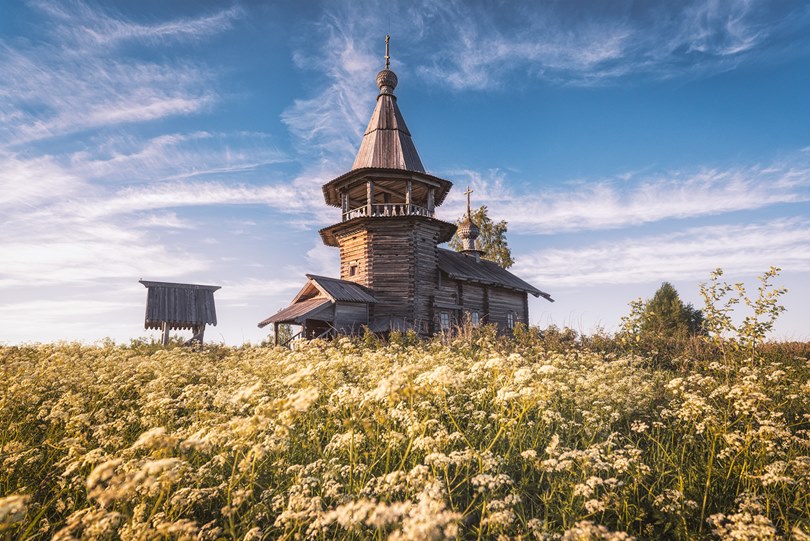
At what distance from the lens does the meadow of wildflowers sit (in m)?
2.73

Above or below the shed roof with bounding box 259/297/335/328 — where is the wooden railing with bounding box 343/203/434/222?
above

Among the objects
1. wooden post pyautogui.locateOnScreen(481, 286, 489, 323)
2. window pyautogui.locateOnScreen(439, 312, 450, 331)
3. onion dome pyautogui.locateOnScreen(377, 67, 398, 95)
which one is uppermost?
onion dome pyautogui.locateOnScreen(377, 67, 398, 95)

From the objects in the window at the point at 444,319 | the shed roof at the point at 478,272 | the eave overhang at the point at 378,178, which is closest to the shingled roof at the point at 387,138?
the eave overhang at the point at 378,178

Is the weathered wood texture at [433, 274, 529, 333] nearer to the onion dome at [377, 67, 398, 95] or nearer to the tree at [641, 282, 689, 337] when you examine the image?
the tree at [641, 282, 689, 337]

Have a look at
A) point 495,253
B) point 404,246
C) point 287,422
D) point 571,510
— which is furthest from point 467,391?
point 495,253

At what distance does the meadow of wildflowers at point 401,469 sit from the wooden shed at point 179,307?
15.1m

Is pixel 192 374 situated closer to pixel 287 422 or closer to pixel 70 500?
pixel 70 500

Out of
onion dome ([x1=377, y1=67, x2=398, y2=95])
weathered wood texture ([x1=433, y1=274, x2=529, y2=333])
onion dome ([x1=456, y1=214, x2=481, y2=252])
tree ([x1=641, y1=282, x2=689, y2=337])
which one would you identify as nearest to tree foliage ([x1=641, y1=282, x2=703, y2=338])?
tree ([x1=641, y1=282, x2=689, y2=337])

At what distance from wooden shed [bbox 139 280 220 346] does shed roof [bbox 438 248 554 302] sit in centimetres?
1322

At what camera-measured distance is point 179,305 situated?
2122 centimetres

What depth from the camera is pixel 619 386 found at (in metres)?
6.06

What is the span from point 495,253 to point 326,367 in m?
37.0

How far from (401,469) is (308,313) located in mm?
17169

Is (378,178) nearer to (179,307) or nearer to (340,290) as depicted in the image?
(340,290)
